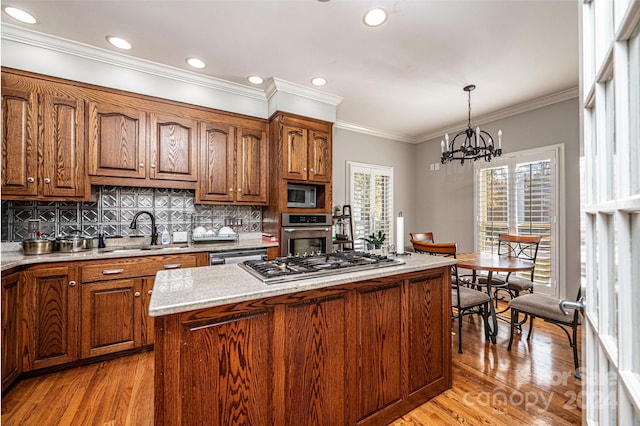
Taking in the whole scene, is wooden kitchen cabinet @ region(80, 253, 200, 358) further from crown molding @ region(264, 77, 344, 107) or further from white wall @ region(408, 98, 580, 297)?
white wall @ region(408, 98, 580, 297)

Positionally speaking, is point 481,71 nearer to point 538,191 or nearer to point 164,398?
point 538,191

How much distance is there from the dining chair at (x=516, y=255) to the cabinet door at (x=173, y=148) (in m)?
3.63

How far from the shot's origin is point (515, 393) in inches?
76.0

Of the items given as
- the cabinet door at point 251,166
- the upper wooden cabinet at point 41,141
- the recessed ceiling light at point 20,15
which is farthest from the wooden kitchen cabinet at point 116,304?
the recessed ceiling light at point 20,15

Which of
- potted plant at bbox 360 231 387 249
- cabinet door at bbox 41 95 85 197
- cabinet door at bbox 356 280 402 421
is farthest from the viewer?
potted plant at bbox 360 231 387 249

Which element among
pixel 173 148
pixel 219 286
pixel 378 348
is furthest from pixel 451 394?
pixel 173 148

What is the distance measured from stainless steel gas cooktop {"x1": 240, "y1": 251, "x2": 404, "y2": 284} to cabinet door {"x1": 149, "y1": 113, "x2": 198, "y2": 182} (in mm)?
1790

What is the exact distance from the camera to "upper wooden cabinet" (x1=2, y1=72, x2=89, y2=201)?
2.25 m

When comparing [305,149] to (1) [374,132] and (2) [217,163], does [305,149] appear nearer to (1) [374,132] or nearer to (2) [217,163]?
(2) [217,163]

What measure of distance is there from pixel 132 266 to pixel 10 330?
807mm

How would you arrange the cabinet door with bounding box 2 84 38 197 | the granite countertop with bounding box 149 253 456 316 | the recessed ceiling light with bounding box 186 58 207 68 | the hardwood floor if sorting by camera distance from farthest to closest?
the recessed ceiling light with bounding box 186 58 207 68 → the cabinet door with bounding box 2 84 38 197 → the hardwood floor → the granite countertop with bounding box 149 253 456 316

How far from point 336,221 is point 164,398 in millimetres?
3459

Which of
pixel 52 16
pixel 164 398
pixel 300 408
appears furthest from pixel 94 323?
pixel 52 16

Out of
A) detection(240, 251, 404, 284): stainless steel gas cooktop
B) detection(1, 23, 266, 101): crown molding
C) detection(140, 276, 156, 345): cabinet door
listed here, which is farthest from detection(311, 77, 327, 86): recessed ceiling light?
detection(140, 276, 156, 345): cabinet door
